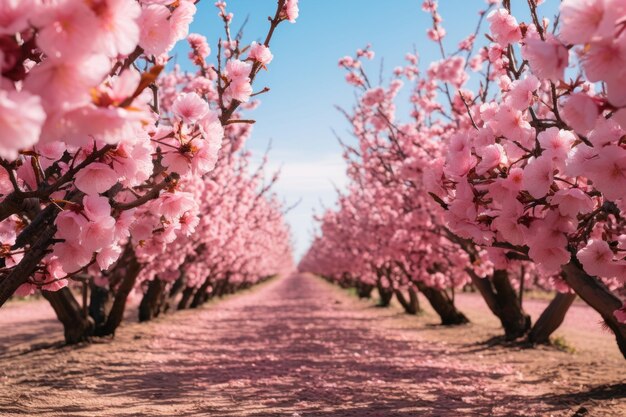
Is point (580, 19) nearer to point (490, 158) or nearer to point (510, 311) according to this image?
point (490, 158)

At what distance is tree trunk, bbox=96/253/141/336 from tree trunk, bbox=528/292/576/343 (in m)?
7.21

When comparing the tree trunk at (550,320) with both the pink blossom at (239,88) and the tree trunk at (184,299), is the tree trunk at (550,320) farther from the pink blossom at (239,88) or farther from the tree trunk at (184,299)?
the tree trunk at (184,299)

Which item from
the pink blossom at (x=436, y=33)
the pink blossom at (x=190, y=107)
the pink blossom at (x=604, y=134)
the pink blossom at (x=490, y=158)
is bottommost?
the pink blossom at (x=604, y=134)

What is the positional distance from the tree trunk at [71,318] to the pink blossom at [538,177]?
784 cm

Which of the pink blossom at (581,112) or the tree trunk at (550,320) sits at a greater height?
the pink blossom at (581,112)

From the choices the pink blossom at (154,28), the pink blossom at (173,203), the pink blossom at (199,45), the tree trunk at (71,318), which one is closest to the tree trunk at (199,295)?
the tree trunk at (71,318)

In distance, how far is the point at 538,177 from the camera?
101 inches

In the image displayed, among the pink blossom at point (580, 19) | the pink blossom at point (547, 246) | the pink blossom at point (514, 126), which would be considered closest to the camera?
the pink blossom at point (580, 19)

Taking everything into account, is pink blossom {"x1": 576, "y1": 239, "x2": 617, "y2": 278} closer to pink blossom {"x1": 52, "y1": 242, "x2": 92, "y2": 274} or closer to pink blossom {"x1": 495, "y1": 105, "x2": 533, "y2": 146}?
pink blossom {"x1": 495, "y1": 105, "x2": 533, "y2": 146}

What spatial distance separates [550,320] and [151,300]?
10040mm

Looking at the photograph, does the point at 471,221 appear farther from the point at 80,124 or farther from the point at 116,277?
the point at 116,277

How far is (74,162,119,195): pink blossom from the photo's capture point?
7.23 feet

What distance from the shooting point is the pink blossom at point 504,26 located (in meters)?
3.54

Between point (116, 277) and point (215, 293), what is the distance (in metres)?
17.4
